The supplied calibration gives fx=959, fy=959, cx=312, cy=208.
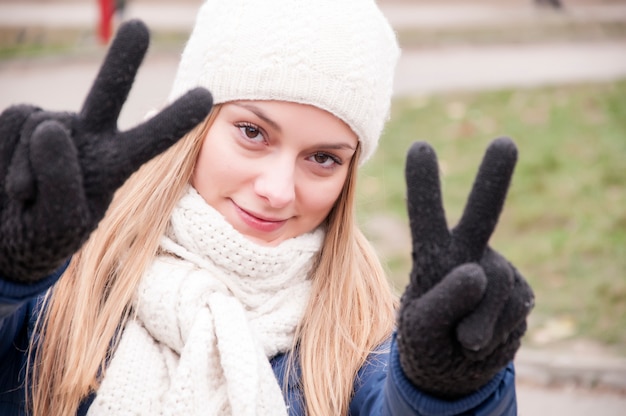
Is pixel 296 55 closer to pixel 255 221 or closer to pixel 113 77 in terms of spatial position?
pixel 255 221

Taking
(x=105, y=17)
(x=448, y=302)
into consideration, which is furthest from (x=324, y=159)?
(x=105, y=17)

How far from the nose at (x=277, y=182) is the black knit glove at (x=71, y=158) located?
18.1 inches

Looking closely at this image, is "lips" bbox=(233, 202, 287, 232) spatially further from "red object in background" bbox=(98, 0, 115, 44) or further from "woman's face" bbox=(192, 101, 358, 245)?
"red object in background" bbox=(98, 0, 115, 44)

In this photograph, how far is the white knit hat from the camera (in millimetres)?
2156

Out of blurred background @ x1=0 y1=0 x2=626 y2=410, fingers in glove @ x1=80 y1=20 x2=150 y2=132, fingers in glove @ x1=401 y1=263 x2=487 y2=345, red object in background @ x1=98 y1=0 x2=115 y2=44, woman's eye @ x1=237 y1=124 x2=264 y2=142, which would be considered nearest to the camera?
fingers in glove @ x1=401 y1=263 x2=487 y2=345

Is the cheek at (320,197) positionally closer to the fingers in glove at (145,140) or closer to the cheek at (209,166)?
the cheek at (209,166)

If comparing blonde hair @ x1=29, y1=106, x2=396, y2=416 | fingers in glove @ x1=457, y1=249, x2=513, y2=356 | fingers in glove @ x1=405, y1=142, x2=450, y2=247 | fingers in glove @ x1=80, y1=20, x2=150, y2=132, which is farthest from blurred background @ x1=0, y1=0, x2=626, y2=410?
fingers in glove @ x1=457, y1=249, x2=513, y2=356

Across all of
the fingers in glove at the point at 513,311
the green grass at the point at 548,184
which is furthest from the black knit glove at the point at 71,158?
the green grass at the point at 548,184

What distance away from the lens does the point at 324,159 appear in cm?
223

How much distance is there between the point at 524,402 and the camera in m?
4.24

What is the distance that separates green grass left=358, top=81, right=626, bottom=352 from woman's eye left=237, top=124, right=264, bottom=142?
1427 mm

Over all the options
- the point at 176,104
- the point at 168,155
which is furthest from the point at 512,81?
the point at 176,104

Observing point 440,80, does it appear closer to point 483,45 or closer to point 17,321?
→ point 483,45

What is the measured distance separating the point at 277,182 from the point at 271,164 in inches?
1.8
